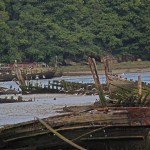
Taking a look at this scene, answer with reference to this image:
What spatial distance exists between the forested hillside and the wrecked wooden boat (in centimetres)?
9399

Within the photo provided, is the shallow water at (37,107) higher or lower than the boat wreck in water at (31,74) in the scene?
lower

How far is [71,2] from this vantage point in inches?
4921

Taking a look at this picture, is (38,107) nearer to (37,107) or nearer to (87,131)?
(37,107)

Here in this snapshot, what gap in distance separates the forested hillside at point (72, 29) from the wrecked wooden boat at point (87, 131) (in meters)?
94.0

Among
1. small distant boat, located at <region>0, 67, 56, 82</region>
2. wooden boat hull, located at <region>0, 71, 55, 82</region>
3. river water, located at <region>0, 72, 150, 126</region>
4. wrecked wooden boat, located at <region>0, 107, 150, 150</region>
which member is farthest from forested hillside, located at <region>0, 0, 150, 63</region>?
wrecked wooden boat, located at <region>0, 107, 150, 150</region>

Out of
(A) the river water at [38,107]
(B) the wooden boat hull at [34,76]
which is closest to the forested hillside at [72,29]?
(B) the wooden boat hull at [34,76]

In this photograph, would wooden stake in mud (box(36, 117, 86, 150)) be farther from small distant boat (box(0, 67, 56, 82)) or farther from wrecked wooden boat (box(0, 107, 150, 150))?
small distant boat (box(0, 67, 56, 82))

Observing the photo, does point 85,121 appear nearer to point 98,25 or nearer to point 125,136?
point 125,136

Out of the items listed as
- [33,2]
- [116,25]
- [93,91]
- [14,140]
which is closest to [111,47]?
[116,25]

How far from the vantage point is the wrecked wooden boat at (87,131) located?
25406 millimetres

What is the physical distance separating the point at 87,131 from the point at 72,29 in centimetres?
10066

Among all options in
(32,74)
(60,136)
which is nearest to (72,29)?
(32,74)

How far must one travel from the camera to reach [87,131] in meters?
25.8

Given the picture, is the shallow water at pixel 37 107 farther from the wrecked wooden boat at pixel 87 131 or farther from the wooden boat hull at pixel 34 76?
the wooden boat hull at pixel 34 76
